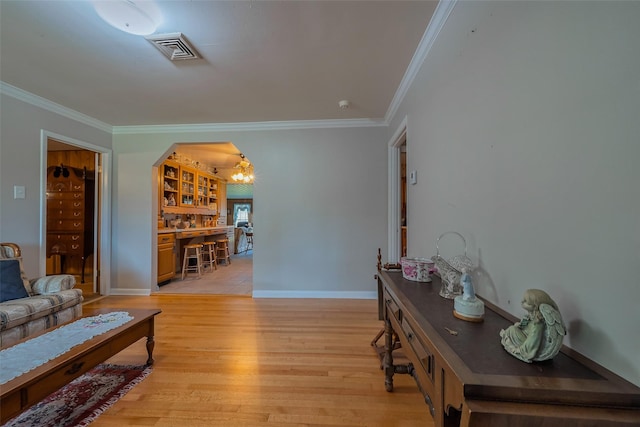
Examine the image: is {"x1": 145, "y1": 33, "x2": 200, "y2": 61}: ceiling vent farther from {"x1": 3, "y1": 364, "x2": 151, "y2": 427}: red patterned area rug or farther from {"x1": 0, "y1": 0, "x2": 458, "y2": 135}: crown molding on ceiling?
Answer: {"x1": 3, "y1": 364, "x2": 151, "y2": 427}: red patterned area rug

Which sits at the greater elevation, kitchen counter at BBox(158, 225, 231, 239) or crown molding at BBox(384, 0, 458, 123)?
crown molding at BBox(384, 0, 458, 123)

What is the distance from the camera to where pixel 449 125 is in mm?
1587

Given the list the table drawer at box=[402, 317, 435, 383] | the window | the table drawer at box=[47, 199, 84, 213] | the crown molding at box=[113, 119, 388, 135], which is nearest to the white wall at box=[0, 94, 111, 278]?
the crown molding at box=[113, 119, 388, 135]

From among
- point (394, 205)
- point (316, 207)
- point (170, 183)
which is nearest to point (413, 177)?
point (394, 205)

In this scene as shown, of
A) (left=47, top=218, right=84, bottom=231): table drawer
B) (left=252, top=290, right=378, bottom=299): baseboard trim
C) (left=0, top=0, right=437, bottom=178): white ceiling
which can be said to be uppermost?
(left=0, top=0, right=437, bottom=178): white ceiling

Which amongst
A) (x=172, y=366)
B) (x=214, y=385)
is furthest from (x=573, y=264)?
(x=172, y=366)

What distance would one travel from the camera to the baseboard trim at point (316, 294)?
3.62m

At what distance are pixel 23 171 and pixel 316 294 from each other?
3660 millimetres

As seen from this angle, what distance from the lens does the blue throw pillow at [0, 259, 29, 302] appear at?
2.15 metres

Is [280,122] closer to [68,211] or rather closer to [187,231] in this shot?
[187,231]

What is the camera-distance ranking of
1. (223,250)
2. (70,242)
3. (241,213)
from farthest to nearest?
(241,213)
(223,250)
(70,242)

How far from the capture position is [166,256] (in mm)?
4332

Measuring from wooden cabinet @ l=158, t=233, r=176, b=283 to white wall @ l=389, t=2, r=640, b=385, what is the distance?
14.4ft

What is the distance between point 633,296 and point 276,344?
227cm
